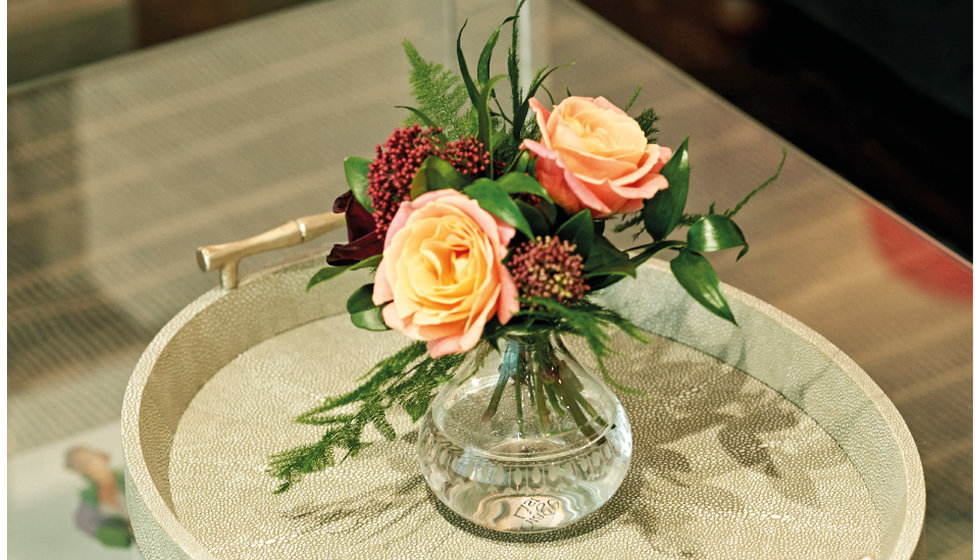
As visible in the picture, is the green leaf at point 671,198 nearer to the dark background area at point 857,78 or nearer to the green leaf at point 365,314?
the green leaf at point 365,314

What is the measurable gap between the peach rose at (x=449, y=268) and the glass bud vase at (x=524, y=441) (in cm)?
9

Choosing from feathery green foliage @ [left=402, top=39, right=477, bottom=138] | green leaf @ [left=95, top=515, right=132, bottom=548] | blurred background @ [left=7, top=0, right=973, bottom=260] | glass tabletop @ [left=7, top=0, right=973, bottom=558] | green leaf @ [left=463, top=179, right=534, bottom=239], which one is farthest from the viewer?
blurred background @ [left=7, top=0, right=973, bottom=260]

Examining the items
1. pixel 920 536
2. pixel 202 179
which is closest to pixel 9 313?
pixel 202 179

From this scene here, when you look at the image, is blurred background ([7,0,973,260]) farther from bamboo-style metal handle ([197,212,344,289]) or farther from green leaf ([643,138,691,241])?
green leaf ([643,138,691,241])

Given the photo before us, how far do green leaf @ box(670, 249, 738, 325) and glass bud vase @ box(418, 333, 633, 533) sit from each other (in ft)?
0.30

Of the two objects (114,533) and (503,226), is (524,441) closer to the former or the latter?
(503,226)

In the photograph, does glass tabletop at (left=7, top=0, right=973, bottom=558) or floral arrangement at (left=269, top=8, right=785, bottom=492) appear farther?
glass tabletop at (left=7, top=0, right=973, bottom=558)

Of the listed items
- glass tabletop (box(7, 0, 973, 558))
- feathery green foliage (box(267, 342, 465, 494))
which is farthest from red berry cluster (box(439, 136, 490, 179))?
glass tabletop (box(7, 0, 973, 558))

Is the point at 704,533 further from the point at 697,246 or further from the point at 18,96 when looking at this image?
the point at 18,96

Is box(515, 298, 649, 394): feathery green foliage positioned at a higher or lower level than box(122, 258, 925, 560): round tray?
higher

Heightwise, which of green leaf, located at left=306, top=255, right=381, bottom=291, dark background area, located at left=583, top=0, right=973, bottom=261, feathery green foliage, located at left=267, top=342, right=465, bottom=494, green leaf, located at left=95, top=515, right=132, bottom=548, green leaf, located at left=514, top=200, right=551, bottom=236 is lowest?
dark background area, located at left=583, top=0, right=973, bottom=261

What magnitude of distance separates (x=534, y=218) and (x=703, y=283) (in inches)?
3.7

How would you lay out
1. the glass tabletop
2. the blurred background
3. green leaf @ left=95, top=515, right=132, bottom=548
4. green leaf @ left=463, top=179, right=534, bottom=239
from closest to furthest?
green leaf @ left=463, top=179, right=534, bottom=239 < green leaf @ left=95, top=515, right=132, bottom=548 < the glass tabletop < the blurred background

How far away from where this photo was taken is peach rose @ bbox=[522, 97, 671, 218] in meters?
0.57
